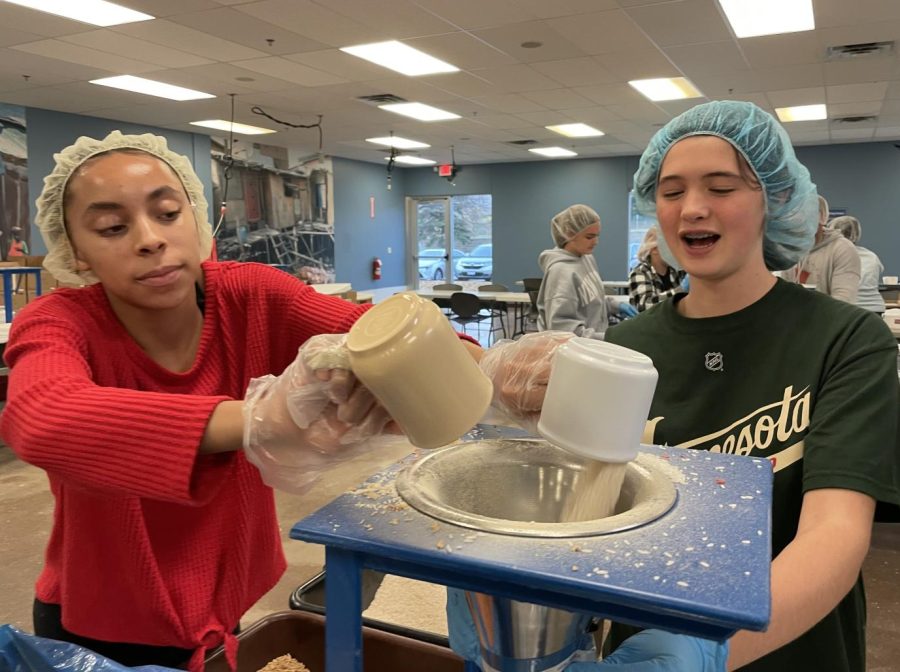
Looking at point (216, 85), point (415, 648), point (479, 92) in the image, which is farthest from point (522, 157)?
point (415, 648)

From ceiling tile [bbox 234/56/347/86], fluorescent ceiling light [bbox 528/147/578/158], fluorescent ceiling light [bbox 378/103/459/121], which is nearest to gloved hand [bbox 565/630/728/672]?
ceiling tile [bbox 234/56/347/86]

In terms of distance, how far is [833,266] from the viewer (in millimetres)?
3881

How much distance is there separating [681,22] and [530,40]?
104 cm

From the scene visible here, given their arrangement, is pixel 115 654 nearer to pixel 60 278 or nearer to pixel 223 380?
pixel 223 380

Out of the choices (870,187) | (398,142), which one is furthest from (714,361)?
(870,187)

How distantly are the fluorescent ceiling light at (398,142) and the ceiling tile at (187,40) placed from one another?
4.21m

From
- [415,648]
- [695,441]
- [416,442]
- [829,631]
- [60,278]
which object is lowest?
[415,648]

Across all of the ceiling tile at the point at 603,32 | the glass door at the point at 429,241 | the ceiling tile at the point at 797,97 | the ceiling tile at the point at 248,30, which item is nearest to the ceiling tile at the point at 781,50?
the ceiling tile at the point at 603,32

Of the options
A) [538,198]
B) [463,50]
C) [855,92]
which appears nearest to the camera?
[463,50]

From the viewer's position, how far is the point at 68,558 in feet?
3.40

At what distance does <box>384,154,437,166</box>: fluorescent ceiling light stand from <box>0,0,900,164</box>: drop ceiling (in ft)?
10.9

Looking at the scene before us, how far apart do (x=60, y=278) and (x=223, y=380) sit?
13.8 inches

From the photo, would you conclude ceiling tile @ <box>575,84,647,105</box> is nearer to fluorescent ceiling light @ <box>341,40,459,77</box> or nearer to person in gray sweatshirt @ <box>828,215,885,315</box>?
fluorescent ceiling light @ <box>341,40,459,77</box>

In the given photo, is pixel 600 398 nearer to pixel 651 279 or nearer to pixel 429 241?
pixel 651 279
